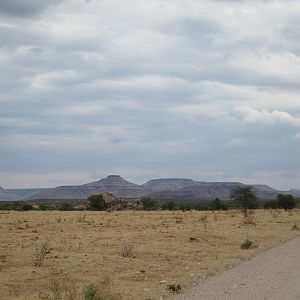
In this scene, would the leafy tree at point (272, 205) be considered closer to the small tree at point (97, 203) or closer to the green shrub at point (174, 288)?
the small tree at point (97, 203)

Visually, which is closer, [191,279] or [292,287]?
[292,287]

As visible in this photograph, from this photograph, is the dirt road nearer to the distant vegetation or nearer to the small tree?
the distant vegetation

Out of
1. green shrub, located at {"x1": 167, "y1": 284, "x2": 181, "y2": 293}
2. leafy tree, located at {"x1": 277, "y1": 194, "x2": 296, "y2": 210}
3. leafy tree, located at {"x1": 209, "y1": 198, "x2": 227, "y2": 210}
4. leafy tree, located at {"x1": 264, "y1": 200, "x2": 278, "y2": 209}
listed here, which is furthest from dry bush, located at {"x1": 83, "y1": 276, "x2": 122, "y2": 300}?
leafy tree, located at {"x1": 264, "y1": 200, "x2": 278, "y2": 209}

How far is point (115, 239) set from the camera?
27125 millimetres

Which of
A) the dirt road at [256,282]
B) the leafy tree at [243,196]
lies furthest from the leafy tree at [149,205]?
the dirt road at [256,282]

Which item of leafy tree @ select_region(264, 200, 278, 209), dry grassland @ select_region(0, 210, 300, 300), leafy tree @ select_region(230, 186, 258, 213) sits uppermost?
leafy tree @ select_region(230, 186, 258, 213)

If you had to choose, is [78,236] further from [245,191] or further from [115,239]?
[245,191]

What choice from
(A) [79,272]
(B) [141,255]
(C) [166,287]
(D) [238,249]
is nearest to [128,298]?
(C) [166,287]

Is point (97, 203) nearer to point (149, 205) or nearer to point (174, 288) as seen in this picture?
point (149, 205)

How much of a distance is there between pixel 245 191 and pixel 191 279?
55.8 metres

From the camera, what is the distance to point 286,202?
83.9 meters

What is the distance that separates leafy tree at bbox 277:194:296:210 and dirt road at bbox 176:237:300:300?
65.9 m

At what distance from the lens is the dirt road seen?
1184 centimetres

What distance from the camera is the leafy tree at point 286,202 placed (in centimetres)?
8306
